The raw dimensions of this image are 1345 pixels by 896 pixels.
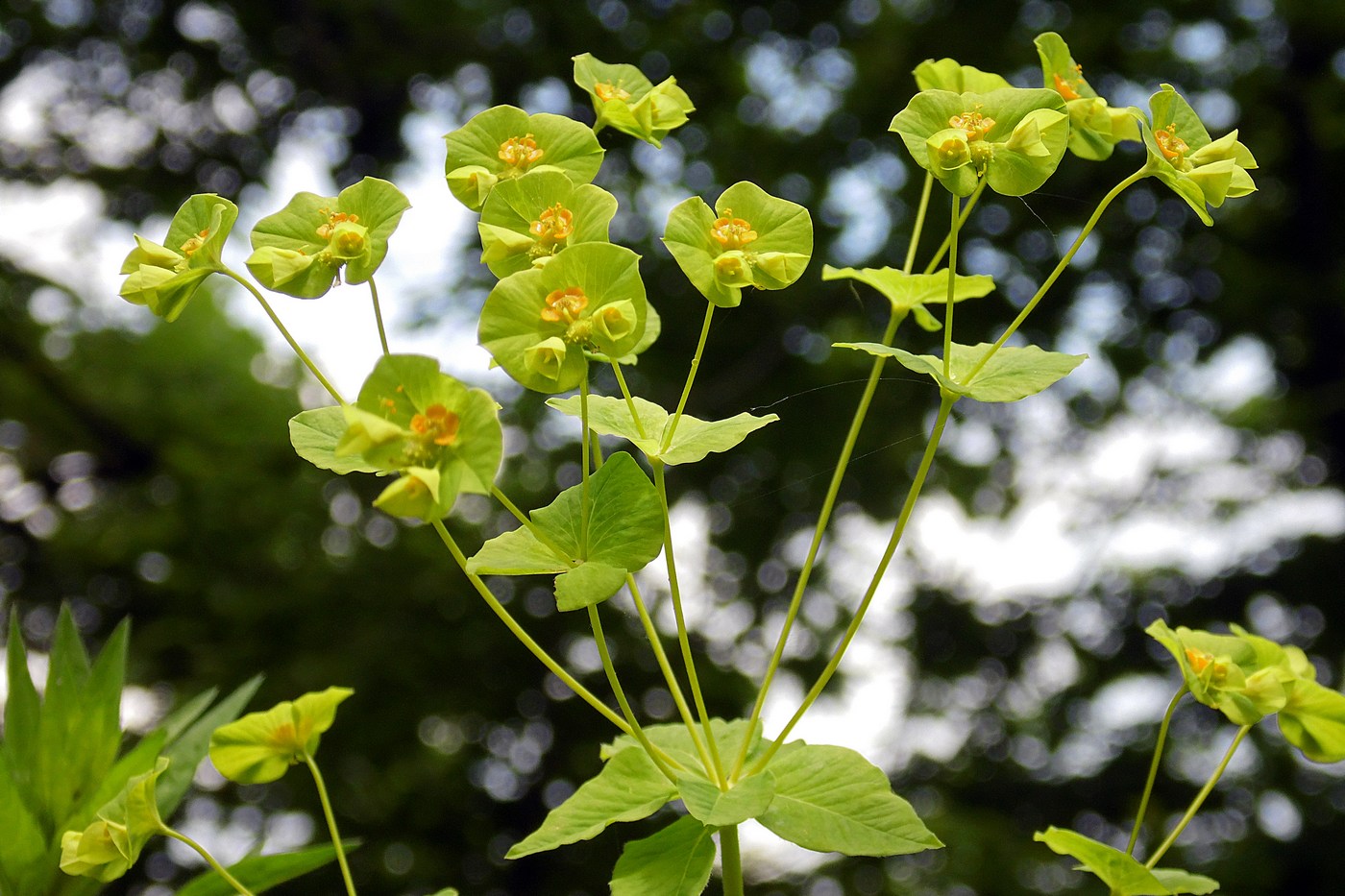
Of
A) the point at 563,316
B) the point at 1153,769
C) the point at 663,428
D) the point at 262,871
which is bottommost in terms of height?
the point at 262,871

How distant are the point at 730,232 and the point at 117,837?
1.57 ft

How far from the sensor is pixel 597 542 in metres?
0.52

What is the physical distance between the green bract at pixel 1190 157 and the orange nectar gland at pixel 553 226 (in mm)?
304

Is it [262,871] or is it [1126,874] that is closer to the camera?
[1126,874]

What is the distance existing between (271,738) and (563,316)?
37 centimetres

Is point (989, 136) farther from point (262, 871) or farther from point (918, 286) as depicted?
point (262, 871)

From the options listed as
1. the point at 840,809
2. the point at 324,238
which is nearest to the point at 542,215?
the point at 324,238

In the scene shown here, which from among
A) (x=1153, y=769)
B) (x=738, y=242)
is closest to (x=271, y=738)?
(x=738, y=242)

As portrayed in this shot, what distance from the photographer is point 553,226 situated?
0.55 meters

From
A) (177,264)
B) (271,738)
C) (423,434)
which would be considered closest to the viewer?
(423,434)

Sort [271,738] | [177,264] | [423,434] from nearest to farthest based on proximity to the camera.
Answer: [423,434], [177,264], [271,738]

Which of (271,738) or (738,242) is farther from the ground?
(738,242)

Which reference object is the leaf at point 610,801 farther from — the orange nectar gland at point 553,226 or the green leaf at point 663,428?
the orange nectar gland at point 553,226

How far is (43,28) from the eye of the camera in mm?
4484
